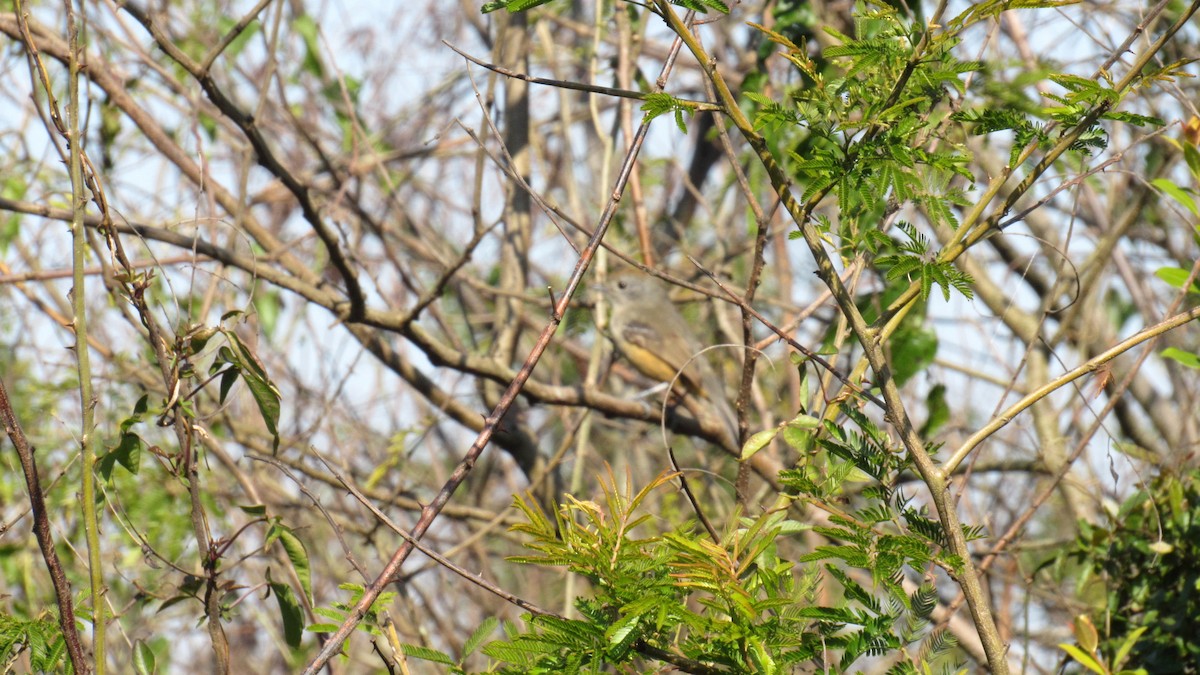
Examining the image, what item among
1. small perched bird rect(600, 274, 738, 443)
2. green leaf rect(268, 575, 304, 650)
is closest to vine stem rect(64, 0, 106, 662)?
green leaf rect(268, 575, 304, 650)

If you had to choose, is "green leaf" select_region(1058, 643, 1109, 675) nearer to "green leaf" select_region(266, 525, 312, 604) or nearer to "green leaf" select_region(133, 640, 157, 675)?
"green leaf" select_region(266, 525, 312, 604)

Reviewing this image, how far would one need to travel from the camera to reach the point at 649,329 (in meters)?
7.82

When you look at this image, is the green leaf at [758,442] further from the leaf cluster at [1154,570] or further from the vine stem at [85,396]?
the vine stem at [85,396]

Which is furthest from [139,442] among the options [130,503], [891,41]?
[130,503]

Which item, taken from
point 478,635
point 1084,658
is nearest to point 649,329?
point 478,635

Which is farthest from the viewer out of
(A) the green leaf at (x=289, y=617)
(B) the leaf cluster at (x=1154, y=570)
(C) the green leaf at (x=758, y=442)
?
(B) the leaf cluster at (x=1154, y=570)

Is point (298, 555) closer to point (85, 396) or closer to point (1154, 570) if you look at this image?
point (85, 396)

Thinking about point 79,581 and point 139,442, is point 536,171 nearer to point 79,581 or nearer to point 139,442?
point 79,581

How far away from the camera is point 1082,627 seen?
1547mm

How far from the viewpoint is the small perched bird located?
24.9ft

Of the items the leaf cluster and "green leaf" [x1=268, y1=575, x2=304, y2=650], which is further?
the leaf cluster

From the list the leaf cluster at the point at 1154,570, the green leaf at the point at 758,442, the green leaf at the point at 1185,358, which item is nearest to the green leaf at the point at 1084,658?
the green leaf at the point at 758,442

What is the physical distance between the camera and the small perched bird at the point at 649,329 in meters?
7.59

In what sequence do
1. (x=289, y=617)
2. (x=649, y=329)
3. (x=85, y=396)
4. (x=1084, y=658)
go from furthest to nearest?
(x=649, y=329) → (x=289, y=617) → (x=85, y=396) → (x=1084, y=658)
